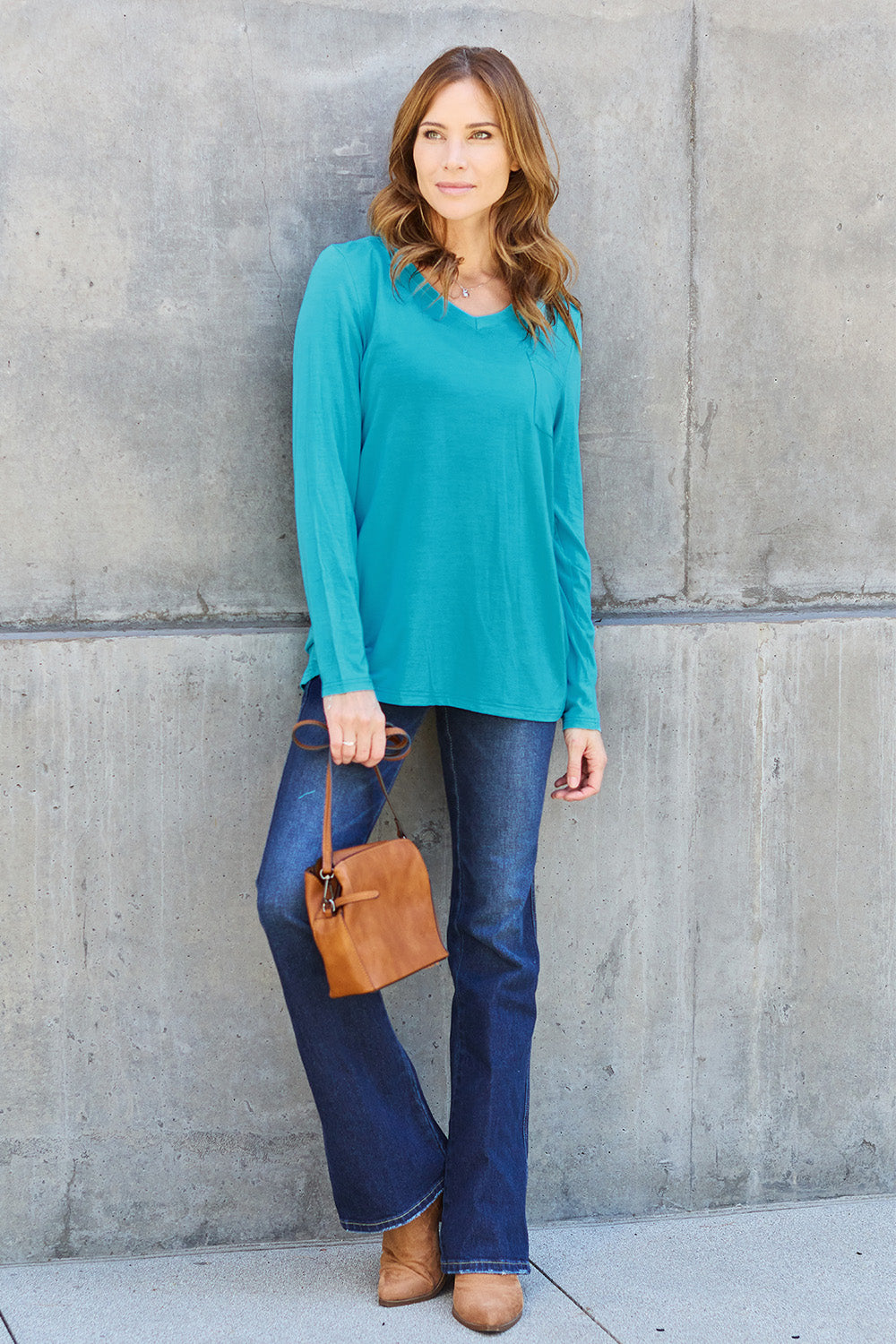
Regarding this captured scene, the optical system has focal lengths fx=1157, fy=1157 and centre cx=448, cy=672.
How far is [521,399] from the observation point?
2275mm

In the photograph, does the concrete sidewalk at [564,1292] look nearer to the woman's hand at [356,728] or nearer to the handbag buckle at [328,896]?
the handbag buckle at [328,896]

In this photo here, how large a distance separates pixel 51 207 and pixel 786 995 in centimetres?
253

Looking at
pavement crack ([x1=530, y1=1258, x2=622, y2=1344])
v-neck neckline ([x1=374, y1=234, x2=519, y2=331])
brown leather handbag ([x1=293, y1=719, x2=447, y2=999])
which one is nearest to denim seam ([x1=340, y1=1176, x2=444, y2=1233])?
pavement crack ([x1=530, y1=1258, x2=622, y2=1344])

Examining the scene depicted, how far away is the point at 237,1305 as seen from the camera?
2426mm

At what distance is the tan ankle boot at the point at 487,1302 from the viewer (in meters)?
2.31

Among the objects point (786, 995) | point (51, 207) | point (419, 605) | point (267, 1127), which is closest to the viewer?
point (419, 605)

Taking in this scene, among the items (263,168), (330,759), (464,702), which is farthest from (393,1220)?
(263,168)

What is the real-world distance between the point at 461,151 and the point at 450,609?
881mm

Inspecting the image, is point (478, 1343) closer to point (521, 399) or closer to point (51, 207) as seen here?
point (521, 399)

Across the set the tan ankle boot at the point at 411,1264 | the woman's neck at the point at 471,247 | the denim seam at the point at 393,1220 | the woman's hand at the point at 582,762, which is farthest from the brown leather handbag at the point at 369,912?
the woman's neck at the point at 471,247

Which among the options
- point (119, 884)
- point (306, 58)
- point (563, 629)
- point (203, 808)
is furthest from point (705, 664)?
point (306, 58)

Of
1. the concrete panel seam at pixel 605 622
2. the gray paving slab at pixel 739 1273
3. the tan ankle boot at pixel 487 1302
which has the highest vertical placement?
the concrete panel seam at pixel 605 622

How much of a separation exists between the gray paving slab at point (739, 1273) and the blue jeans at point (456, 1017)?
0.92ft

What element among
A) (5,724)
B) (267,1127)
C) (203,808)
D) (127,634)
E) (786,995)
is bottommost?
(267,1127)
